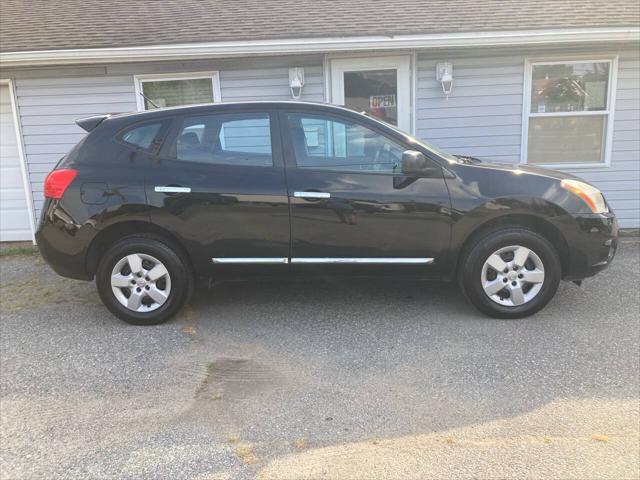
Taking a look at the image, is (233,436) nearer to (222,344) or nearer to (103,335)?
(222,344)

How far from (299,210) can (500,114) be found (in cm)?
427

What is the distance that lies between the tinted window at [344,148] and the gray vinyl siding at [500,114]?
10.4ft

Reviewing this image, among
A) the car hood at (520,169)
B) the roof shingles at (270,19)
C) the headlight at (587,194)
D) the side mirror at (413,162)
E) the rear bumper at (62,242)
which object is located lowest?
the rear bumper at (62,242)

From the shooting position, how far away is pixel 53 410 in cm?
314

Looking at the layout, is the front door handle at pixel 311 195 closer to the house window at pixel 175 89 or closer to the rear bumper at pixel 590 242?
the rear bumper at pixel 590 242

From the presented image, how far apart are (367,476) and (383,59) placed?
572cm

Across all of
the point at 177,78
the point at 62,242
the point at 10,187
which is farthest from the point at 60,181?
the point at 10,187

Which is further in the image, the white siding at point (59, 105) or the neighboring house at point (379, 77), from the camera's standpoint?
the white siding at point (59, 105)

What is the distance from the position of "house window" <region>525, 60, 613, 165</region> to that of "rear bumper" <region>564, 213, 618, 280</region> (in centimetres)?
335

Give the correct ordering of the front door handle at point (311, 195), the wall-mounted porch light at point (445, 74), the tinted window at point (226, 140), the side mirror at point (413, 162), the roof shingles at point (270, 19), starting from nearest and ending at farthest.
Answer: the side mirror at point (413, 162)
the front door handle at point (311, 195)
the tinted window at point (226, 140)
the roof shingles at point (270, 19)
the wall-mounted porch light at point (445, 74)

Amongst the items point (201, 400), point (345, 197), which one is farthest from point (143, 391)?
point (345, 197)

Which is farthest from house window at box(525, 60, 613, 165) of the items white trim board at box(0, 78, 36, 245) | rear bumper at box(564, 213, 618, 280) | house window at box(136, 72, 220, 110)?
white trim board at box(0, 78, 36, 245)

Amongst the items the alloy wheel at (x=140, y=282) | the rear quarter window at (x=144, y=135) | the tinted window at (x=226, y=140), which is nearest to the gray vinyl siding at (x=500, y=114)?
the tinted window at (x=226, y=140)

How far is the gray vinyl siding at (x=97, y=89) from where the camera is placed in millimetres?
6988
